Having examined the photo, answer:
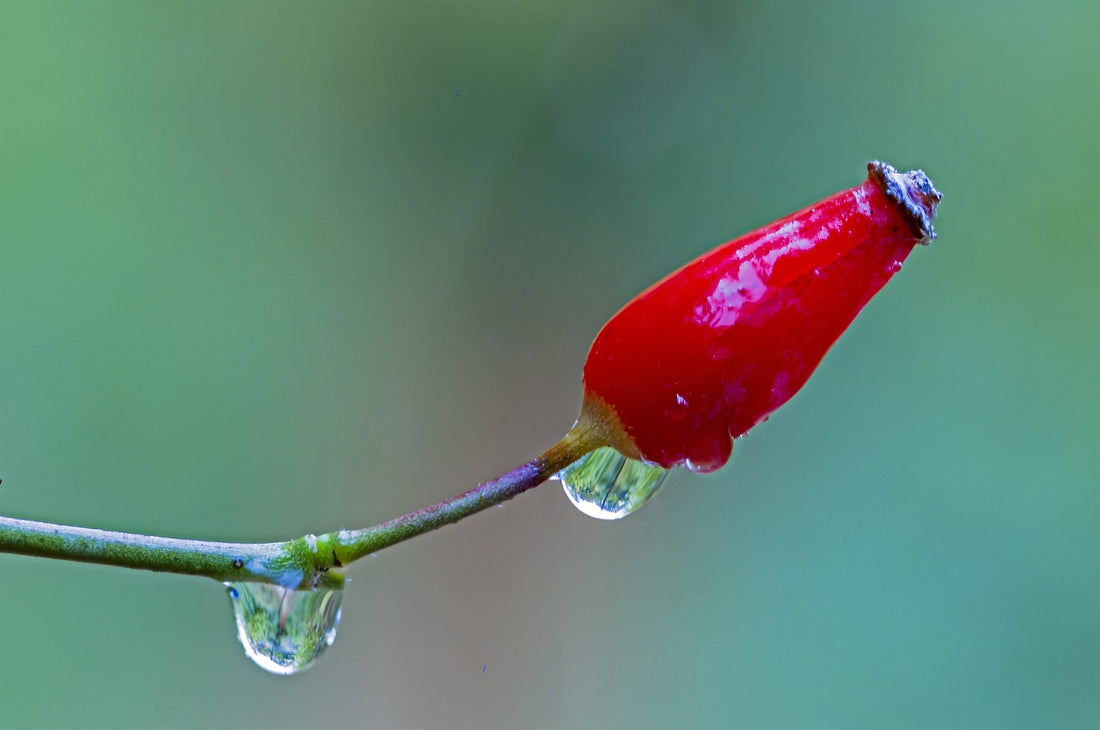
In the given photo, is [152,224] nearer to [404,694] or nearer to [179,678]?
[179,678]

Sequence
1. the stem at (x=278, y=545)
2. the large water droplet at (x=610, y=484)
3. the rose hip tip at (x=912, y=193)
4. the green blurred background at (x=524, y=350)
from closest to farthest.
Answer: the stem at (x=278, y=545)
the rose hip tip at (x=912, y=193)
the large water droplet at (x=610, y=484)
the green blurred background at (x=524, y=350)

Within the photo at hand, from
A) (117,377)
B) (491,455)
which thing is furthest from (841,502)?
(117,377)

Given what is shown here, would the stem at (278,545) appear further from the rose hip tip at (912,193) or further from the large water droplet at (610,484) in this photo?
the rose hip tip at (912,193)

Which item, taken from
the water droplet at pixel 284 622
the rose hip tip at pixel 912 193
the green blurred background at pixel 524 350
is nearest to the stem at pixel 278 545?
the water droplet at pixel 284 622

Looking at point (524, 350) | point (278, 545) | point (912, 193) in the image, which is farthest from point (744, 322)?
point (524, 350)

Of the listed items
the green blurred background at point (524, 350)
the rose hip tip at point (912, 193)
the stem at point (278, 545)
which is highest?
the green blurred background at point (524, 350)

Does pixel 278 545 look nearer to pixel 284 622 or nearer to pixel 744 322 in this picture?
pixel 284 622

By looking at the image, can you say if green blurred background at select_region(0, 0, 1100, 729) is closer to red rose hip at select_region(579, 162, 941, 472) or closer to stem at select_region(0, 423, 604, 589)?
stem at select_region(0, 423, 604, 589)
